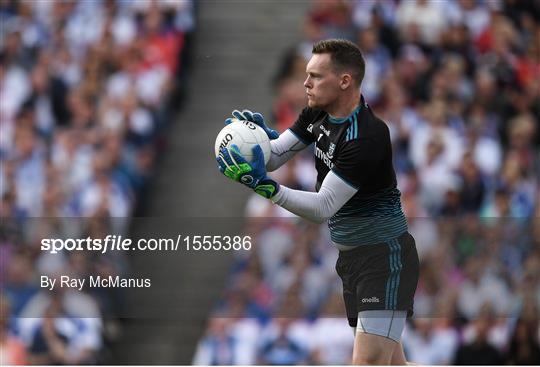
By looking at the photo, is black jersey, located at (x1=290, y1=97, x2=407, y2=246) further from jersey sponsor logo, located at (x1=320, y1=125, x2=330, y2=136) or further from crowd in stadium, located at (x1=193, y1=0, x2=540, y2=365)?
crowd in stadium, located at (x1=193, y1=0, x2=540, y2=365)

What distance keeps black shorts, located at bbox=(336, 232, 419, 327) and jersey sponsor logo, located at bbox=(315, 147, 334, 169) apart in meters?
0.49

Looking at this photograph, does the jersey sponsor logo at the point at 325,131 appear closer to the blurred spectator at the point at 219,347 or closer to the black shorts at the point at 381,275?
the black shorts at the point at 381,275

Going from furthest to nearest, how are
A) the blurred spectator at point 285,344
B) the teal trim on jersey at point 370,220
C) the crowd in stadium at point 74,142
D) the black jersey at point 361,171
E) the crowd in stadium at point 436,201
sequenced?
the crowd in stadium at point 74,142, the crowd in stadium at point 436,201, the blurred spectator at point 285,344, the teal trim on jersey at point 370,220, the black jersey at point 361,171

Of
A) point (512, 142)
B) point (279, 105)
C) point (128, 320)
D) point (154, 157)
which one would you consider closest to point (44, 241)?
point (128, 320)

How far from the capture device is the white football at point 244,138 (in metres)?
5.41

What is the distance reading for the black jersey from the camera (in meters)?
5.40

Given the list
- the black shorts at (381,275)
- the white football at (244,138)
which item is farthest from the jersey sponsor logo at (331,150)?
the black shorts at (381,275)

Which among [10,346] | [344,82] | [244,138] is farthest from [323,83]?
[10,346]

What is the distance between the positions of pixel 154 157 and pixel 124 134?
Result: 1.95 feet

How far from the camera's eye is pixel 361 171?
17.7 ft

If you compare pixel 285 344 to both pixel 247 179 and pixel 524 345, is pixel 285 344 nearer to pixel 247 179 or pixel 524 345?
pixel 524 345

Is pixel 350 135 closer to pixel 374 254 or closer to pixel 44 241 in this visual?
pixel 374 254

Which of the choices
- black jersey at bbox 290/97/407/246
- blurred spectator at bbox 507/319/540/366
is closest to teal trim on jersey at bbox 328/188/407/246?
black jersey at bbox 290/97/407/246

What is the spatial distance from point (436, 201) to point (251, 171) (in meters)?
5.15
